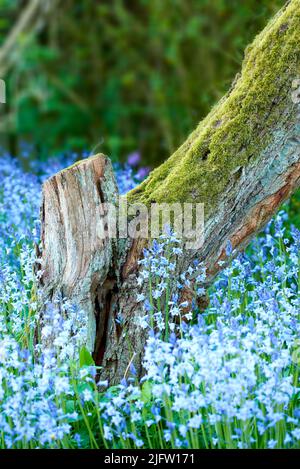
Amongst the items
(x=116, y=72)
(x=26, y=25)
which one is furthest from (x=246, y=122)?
(x=116, y=72)

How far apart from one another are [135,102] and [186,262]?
7138 millimetres

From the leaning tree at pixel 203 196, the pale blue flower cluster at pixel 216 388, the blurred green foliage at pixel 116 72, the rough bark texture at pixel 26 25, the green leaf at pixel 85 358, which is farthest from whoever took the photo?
the blurred green foliage at pixel 116 72

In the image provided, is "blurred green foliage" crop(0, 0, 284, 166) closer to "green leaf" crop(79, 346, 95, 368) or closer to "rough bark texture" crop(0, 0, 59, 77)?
"rough bark texture" crop(0, 0, 59, 77)

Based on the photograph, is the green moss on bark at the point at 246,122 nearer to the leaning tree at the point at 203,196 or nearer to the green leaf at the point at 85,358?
the leaning tree at the point at 203,196

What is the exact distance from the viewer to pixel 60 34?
1080 centimetres

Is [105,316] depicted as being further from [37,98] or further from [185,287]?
[37,98]

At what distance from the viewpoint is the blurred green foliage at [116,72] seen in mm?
10117

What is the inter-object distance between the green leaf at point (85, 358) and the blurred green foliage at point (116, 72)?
6.20 meters

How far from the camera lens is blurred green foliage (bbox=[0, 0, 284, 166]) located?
10117mm

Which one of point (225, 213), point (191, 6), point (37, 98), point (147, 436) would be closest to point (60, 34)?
point (37, 98)
